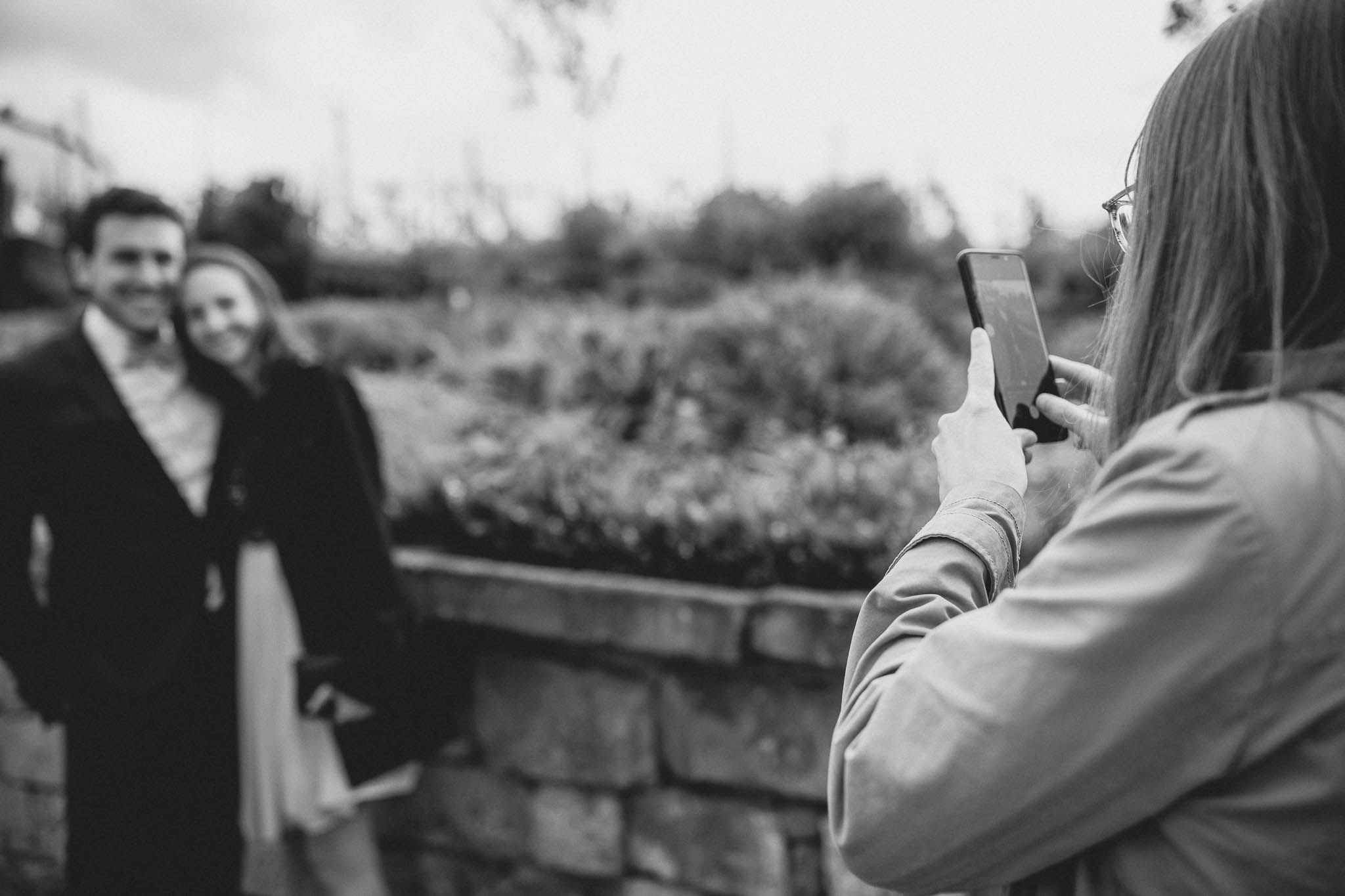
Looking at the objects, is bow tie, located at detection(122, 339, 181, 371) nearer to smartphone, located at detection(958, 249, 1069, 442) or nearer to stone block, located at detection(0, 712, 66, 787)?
stone block, located at detection(0, 712, 66, 787)

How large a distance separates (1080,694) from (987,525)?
31cm

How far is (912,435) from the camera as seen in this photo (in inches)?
148

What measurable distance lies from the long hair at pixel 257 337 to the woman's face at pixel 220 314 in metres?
0.03

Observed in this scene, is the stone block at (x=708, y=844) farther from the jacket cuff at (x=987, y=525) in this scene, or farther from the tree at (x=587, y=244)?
the tree at (x=587, y=244)

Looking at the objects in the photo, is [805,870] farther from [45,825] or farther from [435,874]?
[45,825]

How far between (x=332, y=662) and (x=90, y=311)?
128 centimetres

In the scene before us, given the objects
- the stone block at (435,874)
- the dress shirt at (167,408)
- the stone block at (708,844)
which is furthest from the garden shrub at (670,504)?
the stone block at (435,874)

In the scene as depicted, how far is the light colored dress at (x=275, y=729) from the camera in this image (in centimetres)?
281

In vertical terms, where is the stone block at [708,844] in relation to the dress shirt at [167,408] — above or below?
below

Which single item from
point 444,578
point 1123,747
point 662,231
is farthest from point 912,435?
point 662,231

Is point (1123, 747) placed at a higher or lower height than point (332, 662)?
higher

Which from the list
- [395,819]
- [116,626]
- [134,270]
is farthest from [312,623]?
[134,270]

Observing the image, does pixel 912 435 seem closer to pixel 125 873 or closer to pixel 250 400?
pixel 250 400

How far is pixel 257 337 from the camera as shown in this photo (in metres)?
3.09
